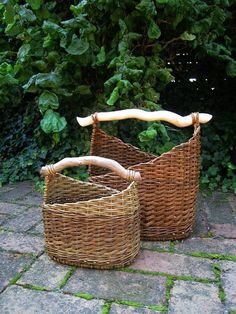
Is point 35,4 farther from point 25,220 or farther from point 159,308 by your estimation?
point 159,308

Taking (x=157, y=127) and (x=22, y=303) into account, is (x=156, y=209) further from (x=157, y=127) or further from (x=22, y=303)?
(x=22, y=303)

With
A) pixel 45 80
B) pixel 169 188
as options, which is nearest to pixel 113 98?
pixel 45 80

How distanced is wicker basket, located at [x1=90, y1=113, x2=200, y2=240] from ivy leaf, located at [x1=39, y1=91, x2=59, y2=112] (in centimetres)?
72

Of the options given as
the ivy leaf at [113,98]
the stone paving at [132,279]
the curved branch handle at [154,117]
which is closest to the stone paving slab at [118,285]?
the stone paving at [132,279]

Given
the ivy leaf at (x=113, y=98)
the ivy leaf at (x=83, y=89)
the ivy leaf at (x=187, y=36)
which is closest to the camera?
the ivy leaf at (x=113, y=98)

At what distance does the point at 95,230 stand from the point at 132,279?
0.24 m

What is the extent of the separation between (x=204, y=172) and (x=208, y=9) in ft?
3.89

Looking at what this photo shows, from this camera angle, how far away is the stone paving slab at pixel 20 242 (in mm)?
1768

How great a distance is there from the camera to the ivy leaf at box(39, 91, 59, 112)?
245cm

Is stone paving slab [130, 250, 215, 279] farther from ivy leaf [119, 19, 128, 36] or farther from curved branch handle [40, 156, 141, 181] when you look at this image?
ivy leaf [119, 19, 128, 36]

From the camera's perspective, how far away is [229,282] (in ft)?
4.96

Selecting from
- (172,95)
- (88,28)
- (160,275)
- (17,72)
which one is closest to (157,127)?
(88,28)

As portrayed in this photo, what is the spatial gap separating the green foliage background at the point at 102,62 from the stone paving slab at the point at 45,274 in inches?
32.4

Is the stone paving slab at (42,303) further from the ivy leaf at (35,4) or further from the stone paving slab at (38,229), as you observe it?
the ivy leaf at (35,4)
